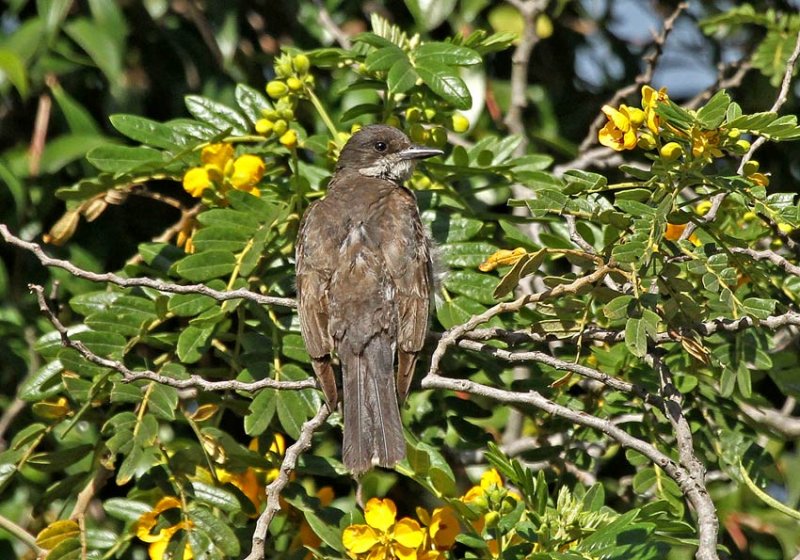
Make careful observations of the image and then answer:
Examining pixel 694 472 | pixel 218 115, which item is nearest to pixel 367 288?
pixel 218 115

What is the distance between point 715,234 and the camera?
3697mm

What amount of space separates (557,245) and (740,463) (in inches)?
38.7

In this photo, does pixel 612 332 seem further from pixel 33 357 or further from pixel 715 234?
pixel 33 357

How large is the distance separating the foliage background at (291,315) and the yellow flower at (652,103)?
28cm

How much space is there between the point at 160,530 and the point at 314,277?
1145 mm

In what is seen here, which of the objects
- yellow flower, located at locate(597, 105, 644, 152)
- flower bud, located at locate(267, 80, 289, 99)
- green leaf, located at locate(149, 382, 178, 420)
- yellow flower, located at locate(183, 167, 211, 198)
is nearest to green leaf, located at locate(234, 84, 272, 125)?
flower bud, located at locate(267, 80, 289, 99)

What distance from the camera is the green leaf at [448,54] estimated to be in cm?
430

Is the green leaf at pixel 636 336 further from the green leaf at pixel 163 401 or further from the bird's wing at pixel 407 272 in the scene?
the green leaf at pixel 163 401

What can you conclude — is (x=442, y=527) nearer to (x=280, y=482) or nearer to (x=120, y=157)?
(x=280, y=482)

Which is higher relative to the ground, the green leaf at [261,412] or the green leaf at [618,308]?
the green leaf at [618,308]

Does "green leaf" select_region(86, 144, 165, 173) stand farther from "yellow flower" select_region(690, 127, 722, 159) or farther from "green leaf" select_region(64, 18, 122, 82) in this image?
"yellow flower" select_region(690, 127, 722, 159)

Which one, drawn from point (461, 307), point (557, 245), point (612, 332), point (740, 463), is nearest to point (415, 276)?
point (461, 307)

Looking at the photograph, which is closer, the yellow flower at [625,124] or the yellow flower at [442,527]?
the yellow flower at [625,124]

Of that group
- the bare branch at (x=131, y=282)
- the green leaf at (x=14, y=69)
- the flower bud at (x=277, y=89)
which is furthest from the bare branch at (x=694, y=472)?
the green leaf at (x=14, y=69)
